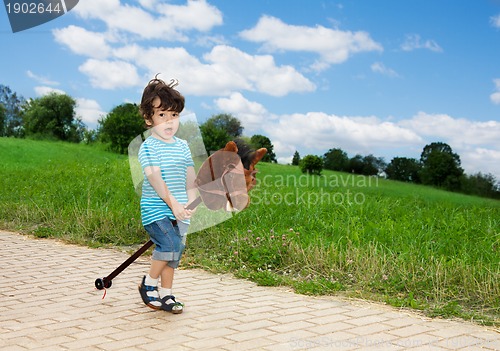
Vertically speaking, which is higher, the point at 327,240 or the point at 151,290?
the point at 327,240

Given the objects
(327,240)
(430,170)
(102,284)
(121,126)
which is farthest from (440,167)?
(102,284)

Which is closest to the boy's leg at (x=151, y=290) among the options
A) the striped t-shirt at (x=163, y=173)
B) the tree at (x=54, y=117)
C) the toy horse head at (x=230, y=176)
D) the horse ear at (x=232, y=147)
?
the striped t-shirt at (x=163, y=173)

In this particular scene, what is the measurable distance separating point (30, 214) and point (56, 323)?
18.8ft

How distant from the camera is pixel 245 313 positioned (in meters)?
4.80

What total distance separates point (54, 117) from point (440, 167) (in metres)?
25.5

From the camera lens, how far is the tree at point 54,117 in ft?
124

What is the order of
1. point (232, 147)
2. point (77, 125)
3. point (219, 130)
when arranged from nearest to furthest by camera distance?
point (232, 147) < point (219, 130) < point (77, 125)

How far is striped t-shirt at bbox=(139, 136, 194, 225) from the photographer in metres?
4.59

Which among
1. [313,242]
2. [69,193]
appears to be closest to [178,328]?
[313,242]

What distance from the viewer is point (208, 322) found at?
4543 mm

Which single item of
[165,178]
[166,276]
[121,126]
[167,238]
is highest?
[121,126]

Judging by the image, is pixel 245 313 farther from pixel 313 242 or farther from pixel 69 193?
pixel 69 193

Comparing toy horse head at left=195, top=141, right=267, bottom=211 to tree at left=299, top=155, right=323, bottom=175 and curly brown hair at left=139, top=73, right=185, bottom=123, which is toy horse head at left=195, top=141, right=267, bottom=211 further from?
tree at left=299, top=155, right=323, bottom=175

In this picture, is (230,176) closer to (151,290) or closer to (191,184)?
(191,184)
